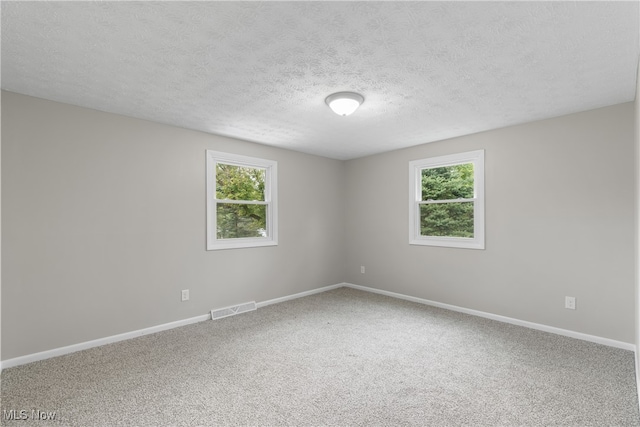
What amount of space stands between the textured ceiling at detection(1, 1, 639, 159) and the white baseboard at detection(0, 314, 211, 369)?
222cm

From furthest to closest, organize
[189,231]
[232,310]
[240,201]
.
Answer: [240,201], [232,310], [189,231]

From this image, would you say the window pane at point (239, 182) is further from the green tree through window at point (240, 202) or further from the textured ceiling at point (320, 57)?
the textured ceiling at point (320, 57)

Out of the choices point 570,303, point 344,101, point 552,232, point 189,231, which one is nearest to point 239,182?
point 189,231

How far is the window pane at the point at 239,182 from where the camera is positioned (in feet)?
13.8

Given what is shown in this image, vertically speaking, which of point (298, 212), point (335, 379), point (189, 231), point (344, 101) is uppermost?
point (344, 101)

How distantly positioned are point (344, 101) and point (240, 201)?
7.26 feet

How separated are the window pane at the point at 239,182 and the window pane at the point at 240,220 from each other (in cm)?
13

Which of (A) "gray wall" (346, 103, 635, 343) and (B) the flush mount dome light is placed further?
(A) "gray wall" (346, 103, 635, 343)

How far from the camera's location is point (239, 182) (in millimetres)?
4387

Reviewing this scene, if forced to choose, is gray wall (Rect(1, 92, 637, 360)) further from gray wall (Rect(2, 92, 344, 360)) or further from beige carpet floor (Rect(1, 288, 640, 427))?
beige carpet floor (Rect(1, 288, 640, 427))

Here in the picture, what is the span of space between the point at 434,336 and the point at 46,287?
12.0 feet

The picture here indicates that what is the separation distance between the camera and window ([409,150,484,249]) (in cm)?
407

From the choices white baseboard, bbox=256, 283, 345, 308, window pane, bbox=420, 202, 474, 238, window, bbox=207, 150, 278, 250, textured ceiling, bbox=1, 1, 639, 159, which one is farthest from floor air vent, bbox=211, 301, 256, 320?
window pane, bbox=420, 202, 474, 238

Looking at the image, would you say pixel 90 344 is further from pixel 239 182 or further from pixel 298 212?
pixel 298 212
